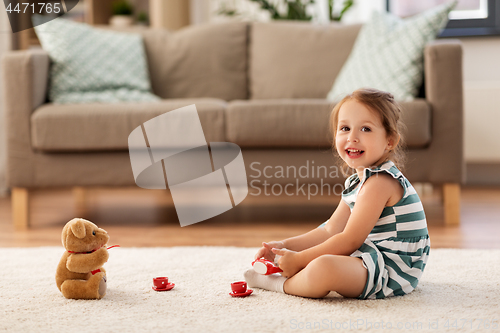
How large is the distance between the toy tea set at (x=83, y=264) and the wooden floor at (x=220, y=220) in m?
0.58

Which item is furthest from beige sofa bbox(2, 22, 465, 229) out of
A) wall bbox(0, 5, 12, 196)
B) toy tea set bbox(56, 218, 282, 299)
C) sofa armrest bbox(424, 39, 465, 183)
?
wall bbox(0, 5, 12, 196)

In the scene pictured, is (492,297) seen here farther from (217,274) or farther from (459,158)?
(459,158)

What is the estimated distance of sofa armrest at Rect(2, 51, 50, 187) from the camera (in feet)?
6.24

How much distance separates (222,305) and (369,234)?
34 cm

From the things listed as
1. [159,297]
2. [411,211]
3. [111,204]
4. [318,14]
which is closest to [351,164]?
[411,211]

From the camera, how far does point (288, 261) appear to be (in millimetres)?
1035

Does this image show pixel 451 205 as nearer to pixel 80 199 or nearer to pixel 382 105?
pixel 382 105

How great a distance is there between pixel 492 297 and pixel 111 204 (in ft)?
6.21

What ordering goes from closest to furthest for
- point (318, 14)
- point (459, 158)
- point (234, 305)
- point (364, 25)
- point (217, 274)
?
point (234, 305) → point (217, 274) → point (459, 158) → point (364, 25) → point (318, 14)

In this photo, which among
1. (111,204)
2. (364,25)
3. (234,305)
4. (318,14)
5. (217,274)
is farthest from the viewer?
(318,14)

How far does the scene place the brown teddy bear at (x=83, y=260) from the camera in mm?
1019

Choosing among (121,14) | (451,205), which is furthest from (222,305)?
(121,14)

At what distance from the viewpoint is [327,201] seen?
2.43 meters

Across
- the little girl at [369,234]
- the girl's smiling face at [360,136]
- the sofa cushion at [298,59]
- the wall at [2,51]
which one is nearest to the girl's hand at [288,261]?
the little girl at [369,234]
